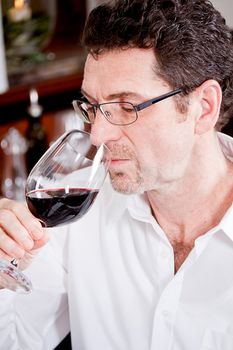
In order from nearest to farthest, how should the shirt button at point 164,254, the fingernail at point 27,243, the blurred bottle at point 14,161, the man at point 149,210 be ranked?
the fingernail at point 27,243
the man at point 149,210
the shirt button at point 164,254
the blurred bottle at point 14,161

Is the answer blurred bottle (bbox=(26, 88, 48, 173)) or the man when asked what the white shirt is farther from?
blurred bottle (bbox=(26, 88, 48, 173))

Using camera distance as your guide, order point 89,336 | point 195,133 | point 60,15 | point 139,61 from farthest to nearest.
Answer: point 60,15
point 89,336
point 195,133
point 139,61

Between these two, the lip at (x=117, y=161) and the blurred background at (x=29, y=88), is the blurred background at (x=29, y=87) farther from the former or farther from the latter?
the lip at (x=117, y=161)

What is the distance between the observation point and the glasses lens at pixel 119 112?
1.42 metres

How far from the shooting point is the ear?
4.90 feet

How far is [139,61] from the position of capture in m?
1.41

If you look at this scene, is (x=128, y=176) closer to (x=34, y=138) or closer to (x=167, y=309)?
(x=167, y=309)

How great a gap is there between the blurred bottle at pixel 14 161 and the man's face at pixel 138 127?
46.3 inches

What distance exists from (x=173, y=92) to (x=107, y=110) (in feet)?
0.49

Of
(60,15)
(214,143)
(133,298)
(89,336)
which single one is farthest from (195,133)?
(60,15)

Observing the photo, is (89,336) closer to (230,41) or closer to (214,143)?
(214,143)

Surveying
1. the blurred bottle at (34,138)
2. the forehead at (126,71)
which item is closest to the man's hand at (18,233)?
the forehead at (126,71)

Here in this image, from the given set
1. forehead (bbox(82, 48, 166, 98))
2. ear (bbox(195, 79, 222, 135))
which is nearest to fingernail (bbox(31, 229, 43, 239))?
forehead (bbox(82, 48, 166, 98))

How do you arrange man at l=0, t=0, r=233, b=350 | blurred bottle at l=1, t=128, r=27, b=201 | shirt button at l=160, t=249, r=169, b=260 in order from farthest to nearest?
blurred bottle at l=1, t=128, r=27, b=201, shirt button at l=160, t=249, r=169, b=260, man at l=0, t=0, r=233, b=350
